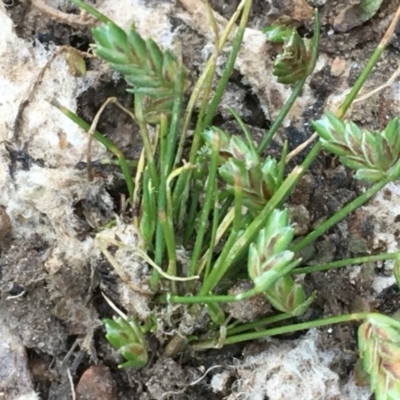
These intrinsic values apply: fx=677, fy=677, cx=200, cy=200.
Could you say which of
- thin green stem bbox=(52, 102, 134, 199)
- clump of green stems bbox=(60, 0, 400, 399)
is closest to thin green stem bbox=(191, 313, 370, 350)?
clump of green stems bbox=(60, 0, 400, 399)

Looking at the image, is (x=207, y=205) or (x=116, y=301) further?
(x=116, y=301)

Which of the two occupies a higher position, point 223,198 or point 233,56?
point 233,56

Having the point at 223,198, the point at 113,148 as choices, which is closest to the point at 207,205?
the point at 223,198

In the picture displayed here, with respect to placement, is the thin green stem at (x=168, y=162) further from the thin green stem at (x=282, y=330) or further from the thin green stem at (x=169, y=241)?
the thin green stem at (x=282, y=330)

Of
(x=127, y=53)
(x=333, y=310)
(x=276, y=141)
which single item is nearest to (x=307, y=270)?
(x=333, y=310)

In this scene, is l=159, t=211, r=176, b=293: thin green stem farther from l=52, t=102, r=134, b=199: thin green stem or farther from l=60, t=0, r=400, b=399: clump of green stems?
l=52, t=102, r=134, b=199: thin green stem

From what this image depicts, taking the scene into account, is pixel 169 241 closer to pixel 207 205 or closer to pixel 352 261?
pixel 207 205

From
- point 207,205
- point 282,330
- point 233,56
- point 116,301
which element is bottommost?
point 116,301

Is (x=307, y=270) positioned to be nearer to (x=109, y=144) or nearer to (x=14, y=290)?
(x=109, y=144)

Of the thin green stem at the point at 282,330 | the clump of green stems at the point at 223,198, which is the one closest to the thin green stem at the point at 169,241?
the clump of green stems at the point at 223,198
